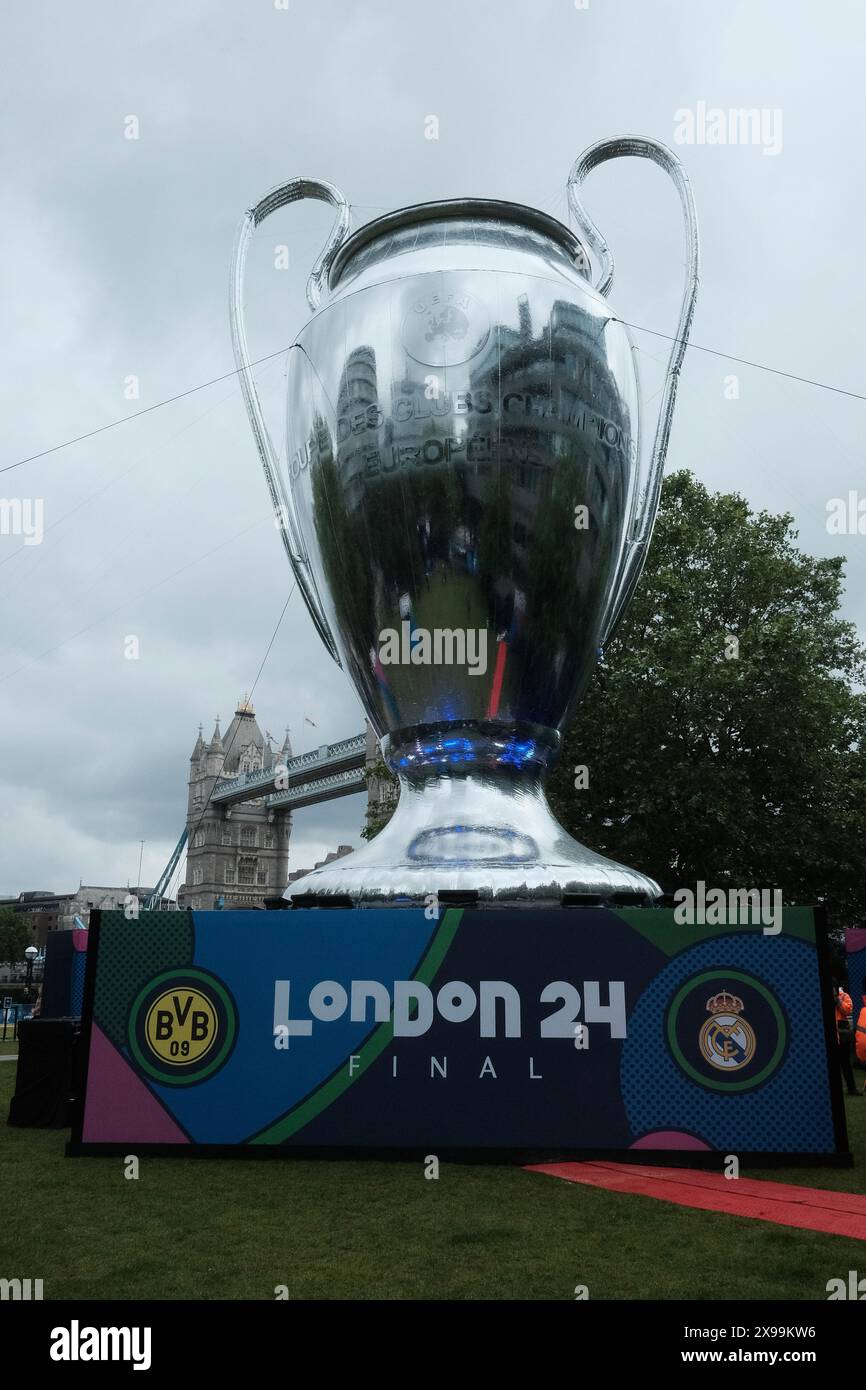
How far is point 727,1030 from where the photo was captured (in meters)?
7.72

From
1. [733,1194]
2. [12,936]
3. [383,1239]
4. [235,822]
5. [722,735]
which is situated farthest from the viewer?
[235,822]

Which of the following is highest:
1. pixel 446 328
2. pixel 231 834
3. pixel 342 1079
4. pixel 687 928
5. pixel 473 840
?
pixel 231 834

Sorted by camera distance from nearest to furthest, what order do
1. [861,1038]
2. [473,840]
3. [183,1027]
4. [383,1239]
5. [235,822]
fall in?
[383,1239] < [183,1027] < [473,840] < [861,1038] < [235,822]

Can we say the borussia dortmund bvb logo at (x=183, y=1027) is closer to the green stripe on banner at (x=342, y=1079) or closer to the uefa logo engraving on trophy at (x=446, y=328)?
the green stripe on banner at (x=342, y=1079)

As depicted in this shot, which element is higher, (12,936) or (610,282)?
(610,282)

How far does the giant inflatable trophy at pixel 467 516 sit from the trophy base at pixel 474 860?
0.02 m

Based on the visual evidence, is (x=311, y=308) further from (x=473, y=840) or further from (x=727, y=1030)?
(x=727, y=1030)

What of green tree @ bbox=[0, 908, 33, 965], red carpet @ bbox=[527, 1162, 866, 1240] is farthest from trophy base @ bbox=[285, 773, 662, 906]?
green tree @ bbox=[0, 908, 33, 965]

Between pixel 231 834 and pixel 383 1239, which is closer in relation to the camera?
pixel 383 1239

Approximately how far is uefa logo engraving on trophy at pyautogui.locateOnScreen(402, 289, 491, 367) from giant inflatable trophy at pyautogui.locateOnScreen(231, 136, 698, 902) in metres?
0.02

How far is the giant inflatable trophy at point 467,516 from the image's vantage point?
834 centimetres

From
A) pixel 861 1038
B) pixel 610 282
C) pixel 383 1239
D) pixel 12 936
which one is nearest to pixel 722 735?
pixel 861 1038

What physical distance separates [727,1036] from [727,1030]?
0.14 feet
